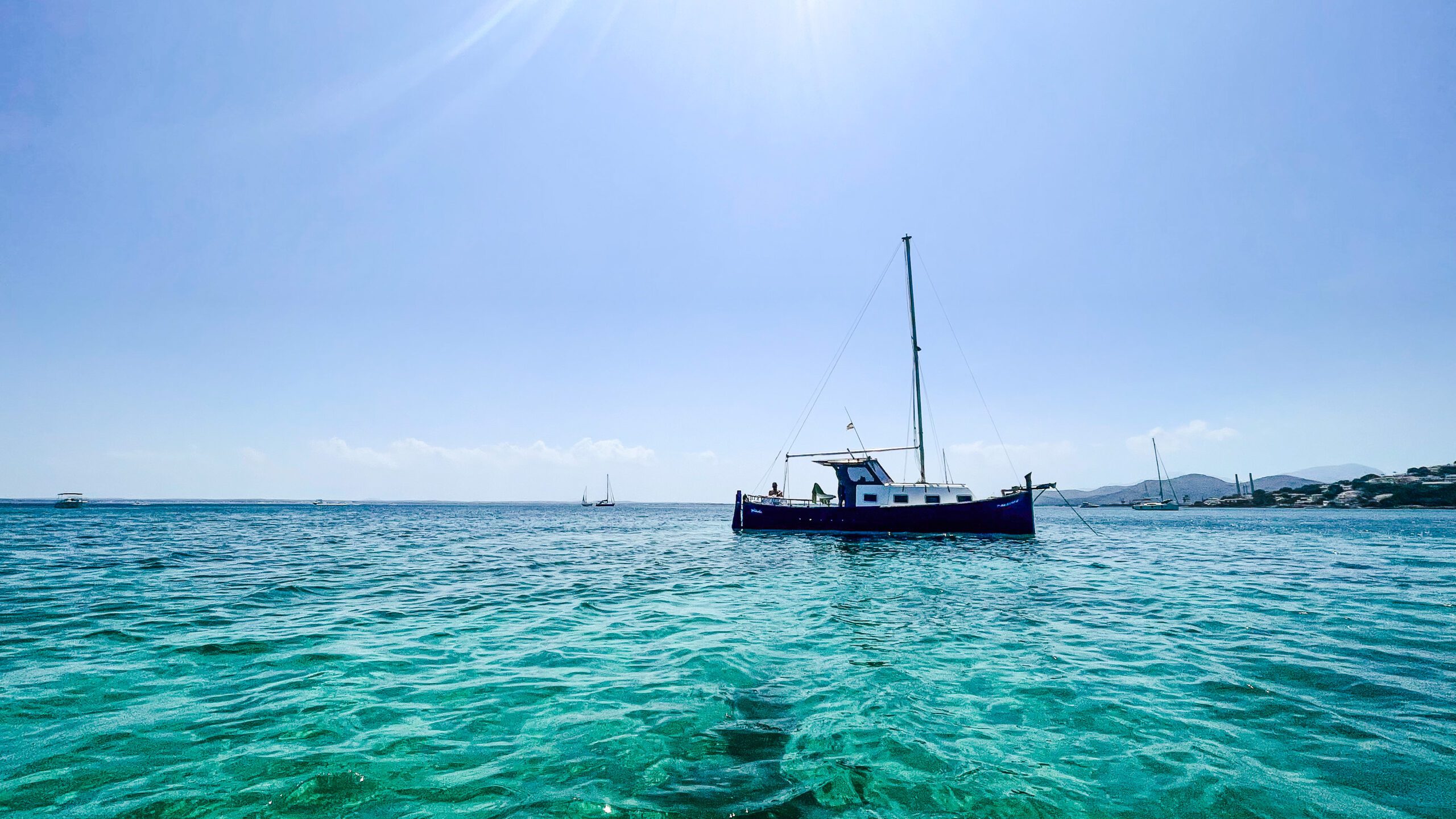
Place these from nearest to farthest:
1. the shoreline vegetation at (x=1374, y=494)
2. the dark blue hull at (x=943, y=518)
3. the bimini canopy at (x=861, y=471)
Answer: the dark blue hull at (x=943, y=518), the bimini canopy at (x=861, y=471), the shoreline vegetation at (x=1374, y=494)

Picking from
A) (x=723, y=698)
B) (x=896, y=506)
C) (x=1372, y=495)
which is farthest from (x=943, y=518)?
(x=1372, y=495)

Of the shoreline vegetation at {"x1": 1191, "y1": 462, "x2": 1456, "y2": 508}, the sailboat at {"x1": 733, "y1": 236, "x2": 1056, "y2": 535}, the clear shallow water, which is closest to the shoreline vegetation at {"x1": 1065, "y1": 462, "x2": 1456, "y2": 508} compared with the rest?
the shoreline vegetation at {"x1": 1191, "y1": 462, "x2": 1456, "y2": 508}

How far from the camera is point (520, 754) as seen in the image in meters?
4.73

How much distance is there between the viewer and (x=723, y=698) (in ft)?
20.3

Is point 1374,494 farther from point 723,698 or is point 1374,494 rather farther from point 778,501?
point 723,698

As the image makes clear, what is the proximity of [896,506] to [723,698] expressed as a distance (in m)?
27.1

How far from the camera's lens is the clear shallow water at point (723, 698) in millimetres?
4102

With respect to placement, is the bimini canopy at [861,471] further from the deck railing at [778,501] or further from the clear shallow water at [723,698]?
the clear shallow water at [723,698]

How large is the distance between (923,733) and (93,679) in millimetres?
9430

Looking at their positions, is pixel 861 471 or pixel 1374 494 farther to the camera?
pixel 1374 494

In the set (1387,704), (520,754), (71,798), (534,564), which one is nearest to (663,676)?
(520,754)

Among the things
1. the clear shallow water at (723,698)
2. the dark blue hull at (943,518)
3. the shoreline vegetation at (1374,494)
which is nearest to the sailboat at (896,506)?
the dark blue hull at (943,518)

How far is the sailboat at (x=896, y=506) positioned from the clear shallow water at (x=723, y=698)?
15515 mm

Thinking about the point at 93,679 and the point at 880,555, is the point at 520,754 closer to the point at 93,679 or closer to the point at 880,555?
the point at 93,679
